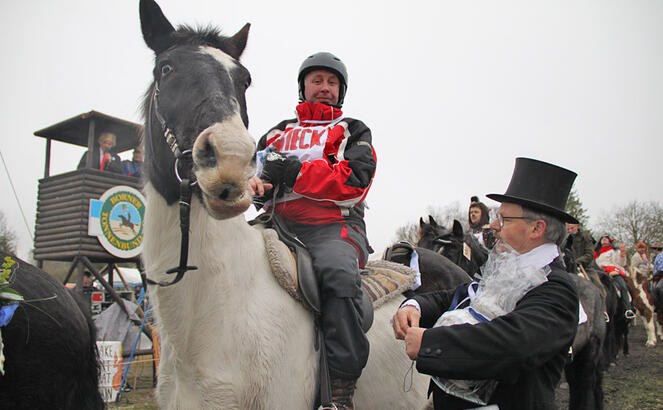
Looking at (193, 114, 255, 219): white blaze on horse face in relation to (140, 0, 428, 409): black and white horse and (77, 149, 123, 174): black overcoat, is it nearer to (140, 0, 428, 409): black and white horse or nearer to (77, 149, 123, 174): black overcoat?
(140, 0, 428, 409): black and white horse

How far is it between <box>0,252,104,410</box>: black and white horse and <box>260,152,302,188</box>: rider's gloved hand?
1.69 metres

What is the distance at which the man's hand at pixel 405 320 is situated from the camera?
6.86 ft

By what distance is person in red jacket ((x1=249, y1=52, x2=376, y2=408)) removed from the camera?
2.52 meters

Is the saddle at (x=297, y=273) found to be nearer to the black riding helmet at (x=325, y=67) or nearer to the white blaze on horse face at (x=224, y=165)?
the white blaze on horse face at (x=224, y=165)

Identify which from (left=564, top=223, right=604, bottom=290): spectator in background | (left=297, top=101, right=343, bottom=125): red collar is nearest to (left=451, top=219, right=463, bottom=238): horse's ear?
(left=564, top=223, right=604, bottom=290): spectator in background

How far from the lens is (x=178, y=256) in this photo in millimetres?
2283

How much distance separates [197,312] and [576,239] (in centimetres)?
1059

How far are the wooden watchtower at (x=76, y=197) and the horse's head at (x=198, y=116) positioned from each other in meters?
8.72

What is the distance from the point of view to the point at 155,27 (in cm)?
249

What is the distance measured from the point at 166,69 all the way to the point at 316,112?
1286 millimetres

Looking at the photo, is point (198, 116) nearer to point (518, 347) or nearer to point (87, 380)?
point (518, 347)

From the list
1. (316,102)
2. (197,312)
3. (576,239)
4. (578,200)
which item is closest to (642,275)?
(576,239)

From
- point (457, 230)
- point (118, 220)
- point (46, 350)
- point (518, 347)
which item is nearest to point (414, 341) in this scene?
point (518, 347)

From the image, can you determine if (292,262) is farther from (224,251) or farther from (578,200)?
(578,200)
